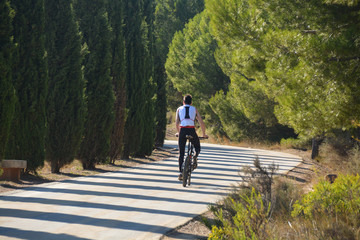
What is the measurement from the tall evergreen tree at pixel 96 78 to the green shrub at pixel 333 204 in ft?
31.4

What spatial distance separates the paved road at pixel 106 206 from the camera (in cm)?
685

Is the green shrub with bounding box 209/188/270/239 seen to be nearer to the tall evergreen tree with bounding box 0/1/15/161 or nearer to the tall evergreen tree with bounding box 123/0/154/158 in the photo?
the tall evergreen tree with bounding box 0/1/15/161

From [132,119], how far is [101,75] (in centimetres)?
416

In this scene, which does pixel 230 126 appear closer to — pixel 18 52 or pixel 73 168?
pixel 73 168

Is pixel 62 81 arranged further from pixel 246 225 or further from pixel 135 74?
pixel 246 225

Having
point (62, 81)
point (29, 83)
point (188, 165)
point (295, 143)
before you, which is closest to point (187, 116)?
point (188, 165)

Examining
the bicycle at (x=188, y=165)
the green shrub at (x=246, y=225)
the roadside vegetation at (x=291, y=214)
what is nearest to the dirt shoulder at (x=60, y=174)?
the bicycle at (x=188, y=165)

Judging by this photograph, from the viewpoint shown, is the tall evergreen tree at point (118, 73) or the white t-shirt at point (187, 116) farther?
the tall evergreen tree at point (118, 73)

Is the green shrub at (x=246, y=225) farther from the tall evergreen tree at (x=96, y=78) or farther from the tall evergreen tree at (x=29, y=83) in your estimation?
the tall evergreen tree at (x=96, y=78)

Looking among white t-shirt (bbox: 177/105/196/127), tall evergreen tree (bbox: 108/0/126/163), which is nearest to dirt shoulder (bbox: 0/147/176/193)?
tall evergreen tree (bbox: 108/0/126/163)

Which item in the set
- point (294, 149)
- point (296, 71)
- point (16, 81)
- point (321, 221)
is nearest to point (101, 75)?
point (16, 81)

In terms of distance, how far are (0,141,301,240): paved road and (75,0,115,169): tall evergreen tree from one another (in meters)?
2.28

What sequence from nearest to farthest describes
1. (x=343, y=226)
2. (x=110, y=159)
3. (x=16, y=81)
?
(x=343, y=226)
(x=16, y=81)
(x=110, y=159)

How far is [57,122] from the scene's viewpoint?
13852 mm
